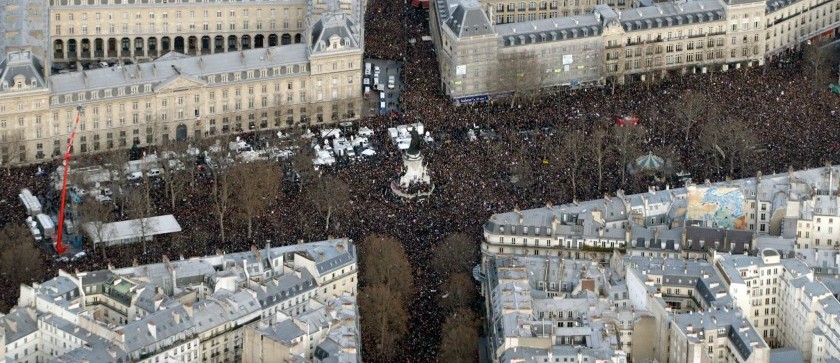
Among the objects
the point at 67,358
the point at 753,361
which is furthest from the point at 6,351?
the point at 753,361

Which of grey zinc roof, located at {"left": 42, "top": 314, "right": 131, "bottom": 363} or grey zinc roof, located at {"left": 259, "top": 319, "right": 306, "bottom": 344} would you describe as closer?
grey zinc roof, located at {"left": 42, "top": 314, "right": 131, "bottom": 363}

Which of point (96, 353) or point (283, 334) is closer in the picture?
point (96, 353)

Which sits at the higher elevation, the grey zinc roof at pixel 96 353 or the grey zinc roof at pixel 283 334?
the grey zinc roof at pixel 283 334

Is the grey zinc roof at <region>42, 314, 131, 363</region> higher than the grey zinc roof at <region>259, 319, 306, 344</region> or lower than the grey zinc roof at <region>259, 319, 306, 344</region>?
lower

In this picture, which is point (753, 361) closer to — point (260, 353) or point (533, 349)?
point (533, 349)

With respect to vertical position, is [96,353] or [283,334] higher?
[283,334]

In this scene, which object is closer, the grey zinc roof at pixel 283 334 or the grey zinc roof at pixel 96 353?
the grey zinc roof at pixel 96 353

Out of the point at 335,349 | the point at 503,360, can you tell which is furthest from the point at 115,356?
the point at 503,360

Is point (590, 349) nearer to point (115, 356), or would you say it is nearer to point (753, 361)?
point (753, 361)
